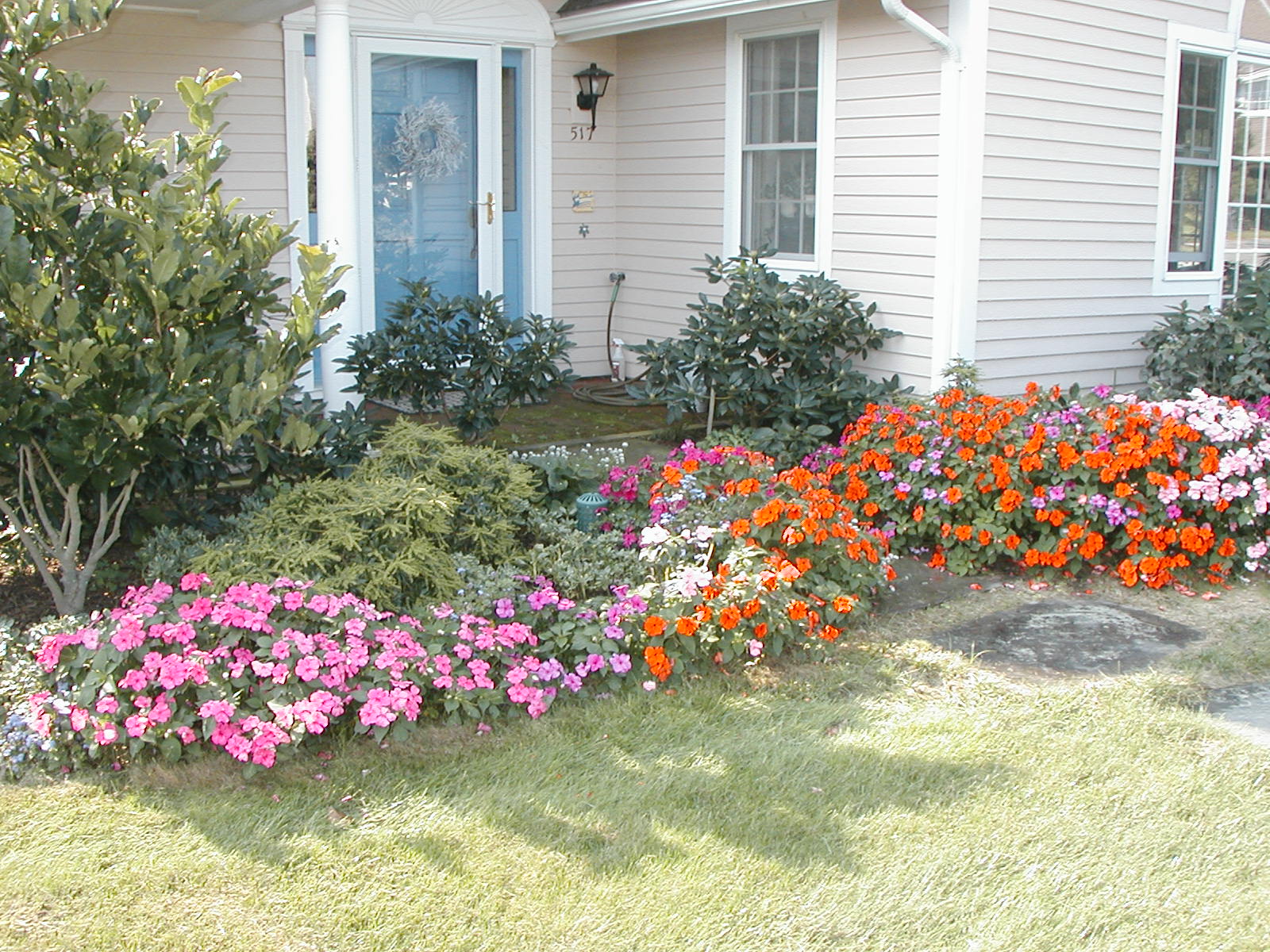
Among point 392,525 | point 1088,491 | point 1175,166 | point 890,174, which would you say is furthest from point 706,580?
point 1175,166

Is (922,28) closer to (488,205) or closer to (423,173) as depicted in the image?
(488,205)

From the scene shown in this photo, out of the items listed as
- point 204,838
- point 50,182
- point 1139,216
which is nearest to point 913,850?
point 204,838

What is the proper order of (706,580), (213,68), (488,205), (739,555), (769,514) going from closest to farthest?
(706,580)
(739,555)
(769,514)
(213,68)
(488,205)

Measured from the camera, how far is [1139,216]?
8328mm

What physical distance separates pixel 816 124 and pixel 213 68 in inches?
142

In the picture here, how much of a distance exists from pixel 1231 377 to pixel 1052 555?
2.54 meters

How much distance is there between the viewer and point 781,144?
8.26 meters

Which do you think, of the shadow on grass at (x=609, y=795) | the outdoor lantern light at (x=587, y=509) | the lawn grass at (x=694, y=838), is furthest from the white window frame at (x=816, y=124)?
the shadow on grass at (x=609, y=795)

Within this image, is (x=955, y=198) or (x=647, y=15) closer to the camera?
(x=955, y=198)

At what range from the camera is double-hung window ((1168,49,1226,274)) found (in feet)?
28.1

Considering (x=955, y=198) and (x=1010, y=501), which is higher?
(x=955, y=198)

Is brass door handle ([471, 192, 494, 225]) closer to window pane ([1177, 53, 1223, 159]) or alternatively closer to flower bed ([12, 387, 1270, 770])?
flower bed ([12, 387, 1270, 770])

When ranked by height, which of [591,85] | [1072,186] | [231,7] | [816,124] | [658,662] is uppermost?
[231,7]

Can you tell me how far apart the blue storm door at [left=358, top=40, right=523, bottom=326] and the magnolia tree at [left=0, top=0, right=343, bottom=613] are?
370 centimetres
